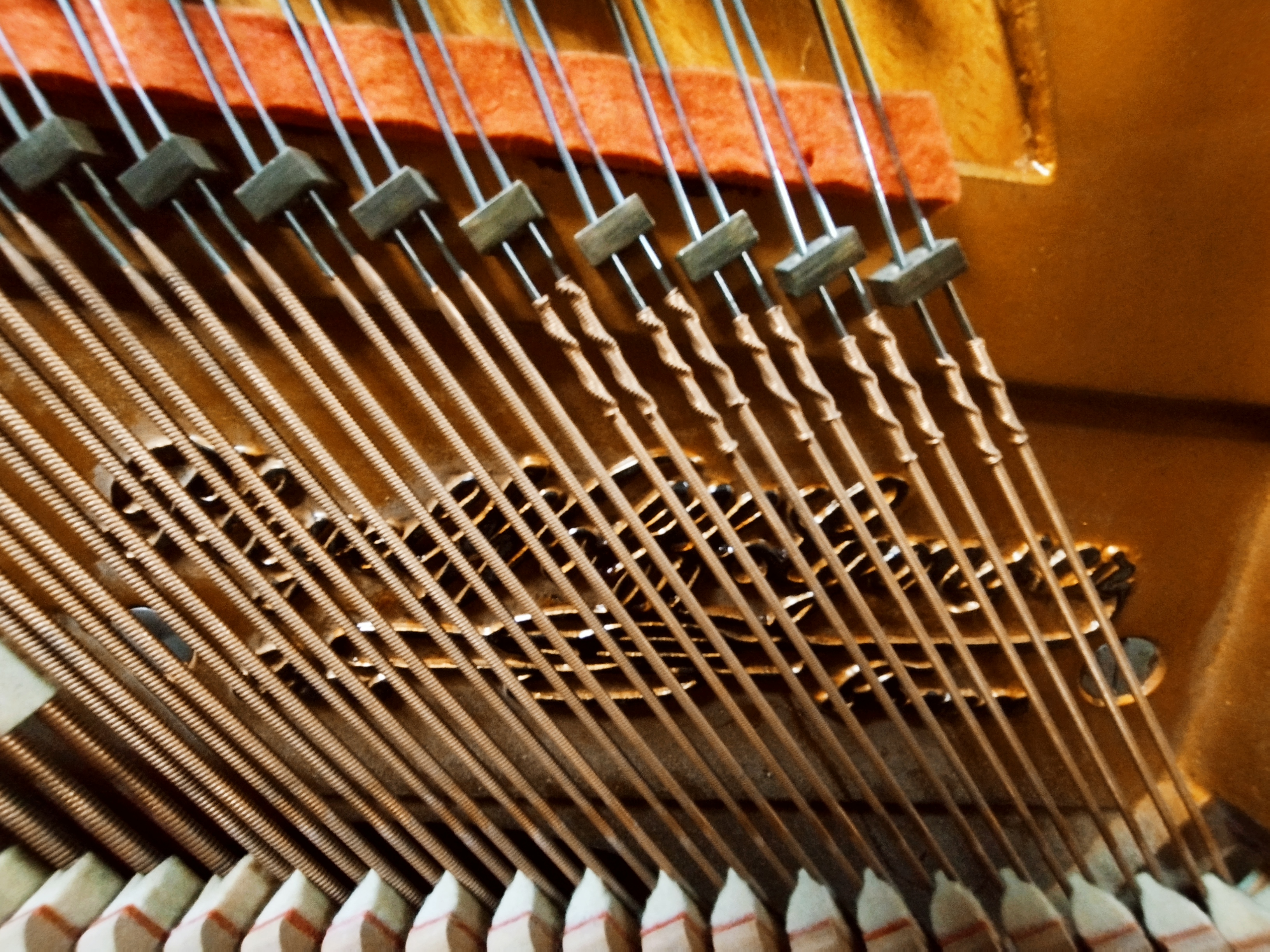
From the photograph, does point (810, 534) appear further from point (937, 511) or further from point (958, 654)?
point (958, 654)

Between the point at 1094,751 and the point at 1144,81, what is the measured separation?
919mm

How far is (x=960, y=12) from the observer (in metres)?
1.08

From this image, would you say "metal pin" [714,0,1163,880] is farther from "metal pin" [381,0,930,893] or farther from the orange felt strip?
"metal pin" [381,0,930,893]

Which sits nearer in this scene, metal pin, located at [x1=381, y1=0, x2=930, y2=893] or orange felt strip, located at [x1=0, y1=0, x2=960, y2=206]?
orange felt strip, located at [x1=0, y1=0, x2=960, y2=206]

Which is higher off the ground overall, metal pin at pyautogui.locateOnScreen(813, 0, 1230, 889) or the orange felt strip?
the orange felt strip

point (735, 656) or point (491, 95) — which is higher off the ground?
point (491, 95)

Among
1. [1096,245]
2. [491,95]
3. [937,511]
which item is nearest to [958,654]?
[937,511]

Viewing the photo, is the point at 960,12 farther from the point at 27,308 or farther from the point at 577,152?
the point at 27,308

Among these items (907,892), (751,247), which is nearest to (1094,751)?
(907,892)

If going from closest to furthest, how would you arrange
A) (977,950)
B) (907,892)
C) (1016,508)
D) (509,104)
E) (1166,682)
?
(509,104), (1016,508), (977,950), (1166,682), (907,892)

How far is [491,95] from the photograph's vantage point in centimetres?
104

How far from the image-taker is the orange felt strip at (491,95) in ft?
3.24

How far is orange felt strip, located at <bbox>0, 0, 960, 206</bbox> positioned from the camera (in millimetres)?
988

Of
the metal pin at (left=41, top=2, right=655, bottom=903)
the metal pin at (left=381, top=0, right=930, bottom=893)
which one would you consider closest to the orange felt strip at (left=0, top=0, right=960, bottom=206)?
the metal pin at (left=381, top=0, right=930, bottom=893)
